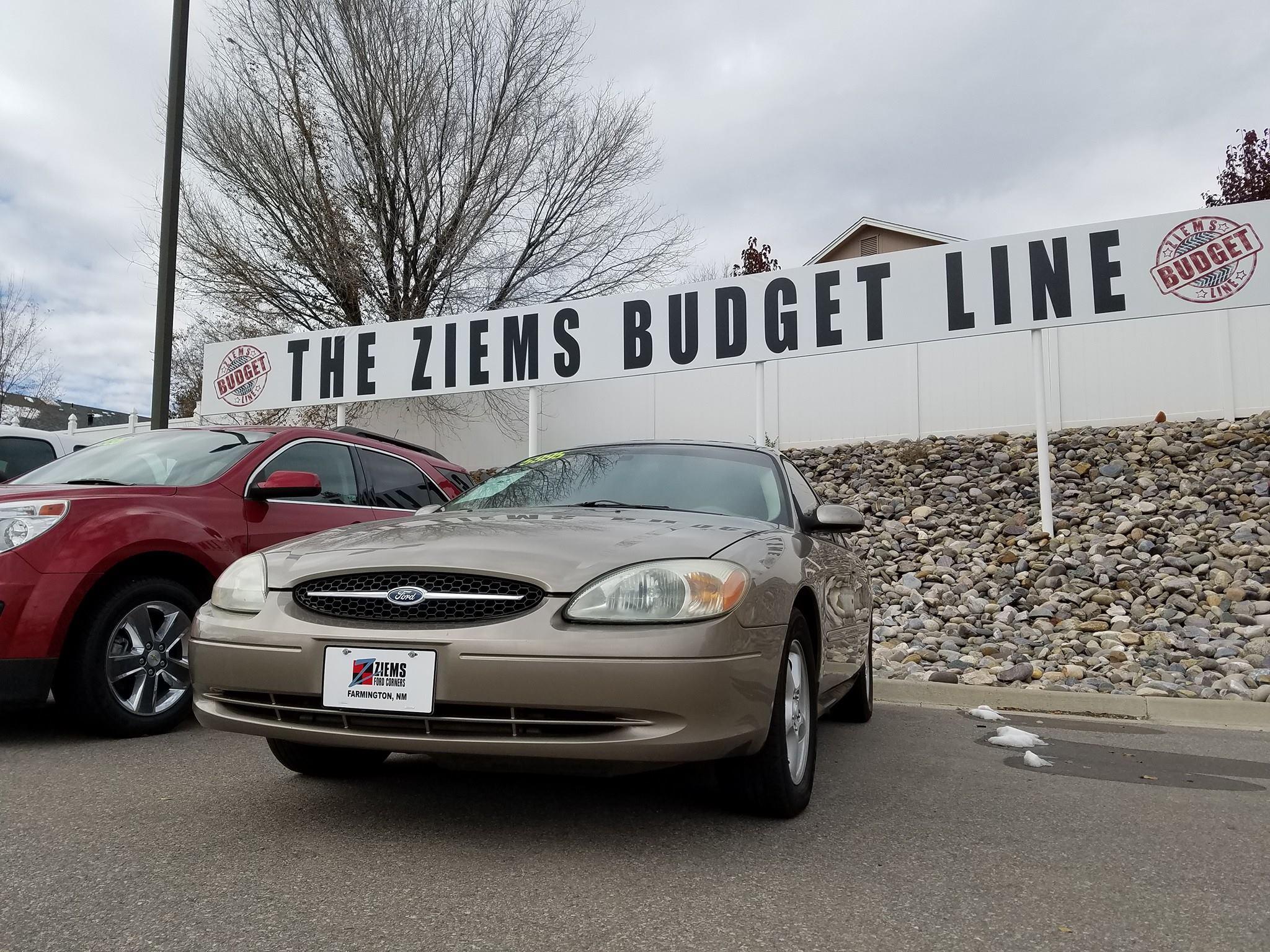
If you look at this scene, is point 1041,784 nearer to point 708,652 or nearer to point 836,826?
point 836,826

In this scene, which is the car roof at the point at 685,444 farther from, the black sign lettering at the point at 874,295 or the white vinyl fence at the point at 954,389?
the black sign lettering at the point at 874,295

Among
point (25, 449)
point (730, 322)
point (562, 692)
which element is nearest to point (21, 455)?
point (25, 449)

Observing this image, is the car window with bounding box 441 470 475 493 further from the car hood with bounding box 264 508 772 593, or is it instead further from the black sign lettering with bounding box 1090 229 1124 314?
the black sign lettering with bounding box 1090 229 1124 314

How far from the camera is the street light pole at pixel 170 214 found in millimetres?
10031

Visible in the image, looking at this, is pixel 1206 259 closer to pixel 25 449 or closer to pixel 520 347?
pixel 520 347

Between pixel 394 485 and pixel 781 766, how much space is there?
387cm

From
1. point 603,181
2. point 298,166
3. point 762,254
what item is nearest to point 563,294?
point 603,181

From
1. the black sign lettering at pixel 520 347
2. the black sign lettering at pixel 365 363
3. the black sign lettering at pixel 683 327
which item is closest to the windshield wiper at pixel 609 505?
the black sign lettering at pixel 683 327

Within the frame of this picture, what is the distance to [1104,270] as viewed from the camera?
1002 centimetres

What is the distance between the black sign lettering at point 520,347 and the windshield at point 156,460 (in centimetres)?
688

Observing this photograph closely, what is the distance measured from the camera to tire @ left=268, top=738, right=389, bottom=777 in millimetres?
3660

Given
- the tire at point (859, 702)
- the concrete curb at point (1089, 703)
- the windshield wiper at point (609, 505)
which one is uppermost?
the windshield wiper at point (609, 505)

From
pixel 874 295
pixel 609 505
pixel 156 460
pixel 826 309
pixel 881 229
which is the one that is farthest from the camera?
pixel 881 229

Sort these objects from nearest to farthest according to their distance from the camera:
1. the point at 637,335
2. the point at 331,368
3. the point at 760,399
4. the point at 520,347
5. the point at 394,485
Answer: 1. the point at 394,485
2. the point at 760,399
3. the point at 637,335
4. the point at 520,347
5. the point at 331,368
